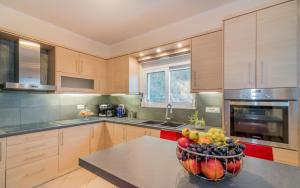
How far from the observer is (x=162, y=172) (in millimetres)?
788

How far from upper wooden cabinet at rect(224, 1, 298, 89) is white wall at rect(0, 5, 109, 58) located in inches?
100

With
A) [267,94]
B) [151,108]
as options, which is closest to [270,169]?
[267,94]

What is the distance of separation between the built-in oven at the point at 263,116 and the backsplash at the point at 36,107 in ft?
8.96

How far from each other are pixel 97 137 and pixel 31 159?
3.41 feet

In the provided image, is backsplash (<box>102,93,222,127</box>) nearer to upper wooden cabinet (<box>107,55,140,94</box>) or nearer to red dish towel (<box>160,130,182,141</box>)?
upper wooden cabinet (<box>107,55,140,94</box>)

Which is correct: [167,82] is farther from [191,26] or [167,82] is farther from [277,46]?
[277,46]

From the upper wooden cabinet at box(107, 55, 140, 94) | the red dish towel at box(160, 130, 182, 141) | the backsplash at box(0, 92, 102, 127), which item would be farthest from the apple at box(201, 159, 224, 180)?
the backsplash at box(0, 92, 102, 127)

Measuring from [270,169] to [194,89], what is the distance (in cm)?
145

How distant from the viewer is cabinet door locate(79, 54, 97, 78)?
9.59 ft

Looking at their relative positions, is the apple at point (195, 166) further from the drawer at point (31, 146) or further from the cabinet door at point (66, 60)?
the cabinet door at point (66, 60)

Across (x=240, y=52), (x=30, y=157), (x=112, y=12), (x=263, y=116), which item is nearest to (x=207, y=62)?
(x=240, y=52)

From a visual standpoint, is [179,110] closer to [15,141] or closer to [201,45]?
[201,45]

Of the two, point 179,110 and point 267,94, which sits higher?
point 267,94

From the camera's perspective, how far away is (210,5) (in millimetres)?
2129
